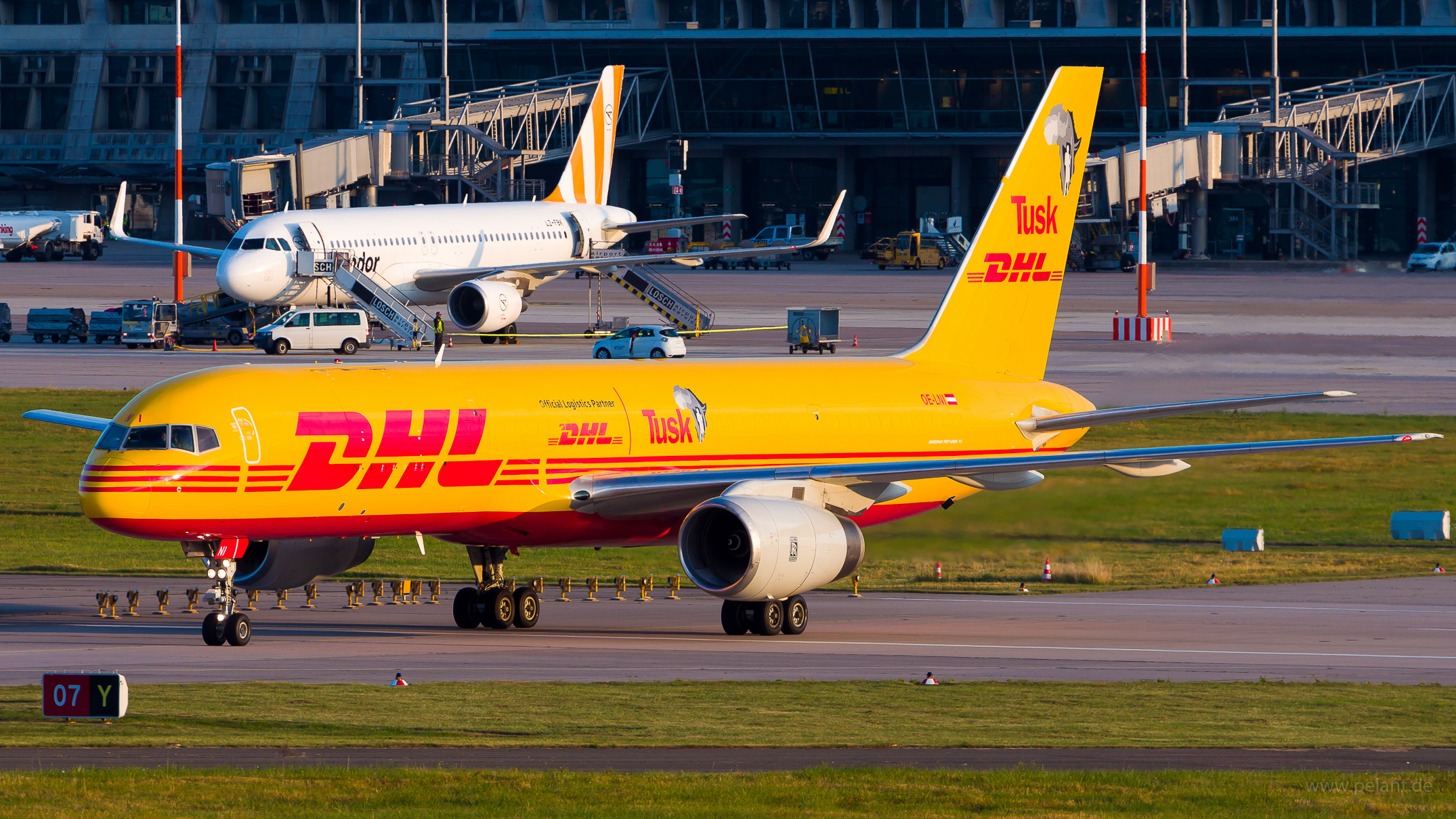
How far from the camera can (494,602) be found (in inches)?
1256

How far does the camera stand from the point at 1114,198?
11875cm

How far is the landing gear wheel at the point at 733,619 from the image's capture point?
3098cm

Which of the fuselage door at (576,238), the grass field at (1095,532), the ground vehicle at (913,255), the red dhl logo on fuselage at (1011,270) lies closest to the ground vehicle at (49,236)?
the ground vehicle at (913,255)

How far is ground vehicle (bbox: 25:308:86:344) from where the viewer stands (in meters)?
86.9

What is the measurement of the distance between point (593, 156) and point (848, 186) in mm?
61344

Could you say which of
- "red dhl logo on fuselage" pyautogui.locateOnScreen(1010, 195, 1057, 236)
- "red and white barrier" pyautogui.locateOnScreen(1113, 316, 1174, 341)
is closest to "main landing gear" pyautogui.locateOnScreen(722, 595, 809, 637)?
"red dhl logo on fuselage" pyautogui.locateOnScreen(1010, 195, 1057, 236)

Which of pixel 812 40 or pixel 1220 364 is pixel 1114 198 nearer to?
pixel 812 40

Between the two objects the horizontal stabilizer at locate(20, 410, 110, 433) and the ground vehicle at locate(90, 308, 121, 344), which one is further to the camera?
the ground vehicle at locate(90, 308, 121, 344)

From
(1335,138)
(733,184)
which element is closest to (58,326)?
(733,184)

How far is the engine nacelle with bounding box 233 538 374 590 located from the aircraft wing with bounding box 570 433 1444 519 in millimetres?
4094

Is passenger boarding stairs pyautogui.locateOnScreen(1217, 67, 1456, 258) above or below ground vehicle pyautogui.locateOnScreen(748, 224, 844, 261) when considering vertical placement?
above

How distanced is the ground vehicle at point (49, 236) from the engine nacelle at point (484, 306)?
80.8 metres

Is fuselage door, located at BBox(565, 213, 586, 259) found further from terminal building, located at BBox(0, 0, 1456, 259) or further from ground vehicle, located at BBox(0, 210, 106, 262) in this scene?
ground vehicle, located at BBox(0, 210, 106, 262)

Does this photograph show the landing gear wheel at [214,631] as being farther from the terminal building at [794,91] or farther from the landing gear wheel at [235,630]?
the terminal building at [794,91]
